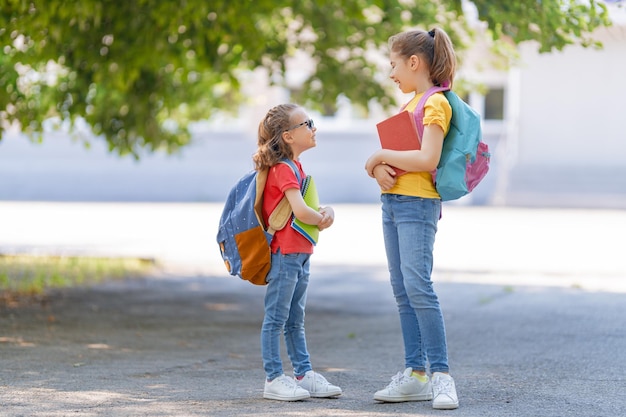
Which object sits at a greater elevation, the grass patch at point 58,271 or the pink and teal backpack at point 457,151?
the pink and teal backpack at point 457,151

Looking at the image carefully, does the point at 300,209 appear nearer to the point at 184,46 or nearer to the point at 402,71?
the point at 402,71

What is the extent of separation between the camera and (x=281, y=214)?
5230 millimetres

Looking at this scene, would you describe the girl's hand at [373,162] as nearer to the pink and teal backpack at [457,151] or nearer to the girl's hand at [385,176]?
the girl's hand at [385,176]

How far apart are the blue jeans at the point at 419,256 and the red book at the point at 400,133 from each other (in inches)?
7.0

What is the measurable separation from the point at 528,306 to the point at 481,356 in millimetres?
3078

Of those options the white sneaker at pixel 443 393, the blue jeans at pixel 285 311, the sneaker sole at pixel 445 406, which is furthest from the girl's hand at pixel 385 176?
the sneaker sole at pixel 445 406

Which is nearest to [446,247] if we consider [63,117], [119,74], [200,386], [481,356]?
[63,117]

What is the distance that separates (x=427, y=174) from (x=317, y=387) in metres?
1.18

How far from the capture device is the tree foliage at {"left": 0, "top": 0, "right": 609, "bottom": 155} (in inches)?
320

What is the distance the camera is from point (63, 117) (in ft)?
43.0

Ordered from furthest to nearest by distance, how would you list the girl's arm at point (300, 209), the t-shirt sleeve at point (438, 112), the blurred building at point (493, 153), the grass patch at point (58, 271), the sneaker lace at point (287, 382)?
the blurred building at point (493, 153) → the grass patch at point (58, 271) → the sneaker lace at point (287, 382) → the girl's arm at point (300, 209) → the t-shirt sleeve at point (438, 112)

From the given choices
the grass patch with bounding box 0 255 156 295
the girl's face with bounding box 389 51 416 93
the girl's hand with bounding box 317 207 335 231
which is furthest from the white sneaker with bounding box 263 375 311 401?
the grass patch with bounding box 0 255 156 295

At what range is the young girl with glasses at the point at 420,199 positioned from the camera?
4.93m

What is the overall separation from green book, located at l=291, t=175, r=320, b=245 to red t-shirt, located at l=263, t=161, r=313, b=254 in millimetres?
25
